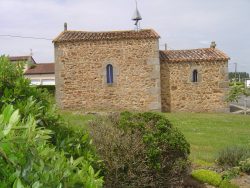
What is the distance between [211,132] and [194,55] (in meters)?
9.12

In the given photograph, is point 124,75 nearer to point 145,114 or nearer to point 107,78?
point 107,78

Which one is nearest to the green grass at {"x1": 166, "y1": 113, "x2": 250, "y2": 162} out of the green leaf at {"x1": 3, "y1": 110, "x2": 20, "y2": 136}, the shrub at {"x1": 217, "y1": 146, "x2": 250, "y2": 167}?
the shrub at {"x1": 217, "y1": 146, "x2": 250, "y2": 167}

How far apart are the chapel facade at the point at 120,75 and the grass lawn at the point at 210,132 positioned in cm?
255

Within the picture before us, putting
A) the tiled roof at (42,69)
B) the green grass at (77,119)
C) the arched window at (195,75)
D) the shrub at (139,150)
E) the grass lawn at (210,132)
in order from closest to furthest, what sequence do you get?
1. the green grass at (77,119)
2. the shrub at (139,150)
3. the grass lawn at (210,132)
4. the arched window at (195,75)
5. the tiled roof at (42,69)

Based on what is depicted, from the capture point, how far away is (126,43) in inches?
898

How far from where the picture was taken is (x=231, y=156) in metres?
9.43

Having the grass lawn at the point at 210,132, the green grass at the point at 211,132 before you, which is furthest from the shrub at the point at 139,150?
the green grass at the point at 211,132

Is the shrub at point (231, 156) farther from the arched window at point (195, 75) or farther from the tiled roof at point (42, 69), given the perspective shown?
the tiled roof at point (42, 69)

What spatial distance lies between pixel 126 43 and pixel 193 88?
4.78m

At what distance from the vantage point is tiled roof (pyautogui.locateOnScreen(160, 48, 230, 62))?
23.4 meters

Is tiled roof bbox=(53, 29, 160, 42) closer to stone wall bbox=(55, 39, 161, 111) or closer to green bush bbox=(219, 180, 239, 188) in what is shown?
stone wall bbox=(55, 39, 161, 111)

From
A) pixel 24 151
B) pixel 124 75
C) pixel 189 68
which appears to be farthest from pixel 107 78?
pixel 24 151

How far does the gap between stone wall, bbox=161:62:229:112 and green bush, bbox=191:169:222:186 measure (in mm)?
14926

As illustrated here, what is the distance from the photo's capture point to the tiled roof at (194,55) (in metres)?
23.4
